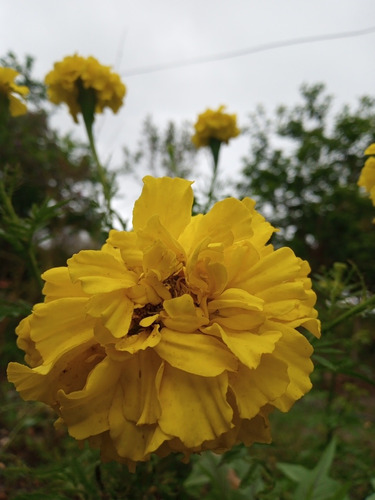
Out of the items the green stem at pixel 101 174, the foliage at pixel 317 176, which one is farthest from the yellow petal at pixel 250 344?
the foliage at pixel 317 176

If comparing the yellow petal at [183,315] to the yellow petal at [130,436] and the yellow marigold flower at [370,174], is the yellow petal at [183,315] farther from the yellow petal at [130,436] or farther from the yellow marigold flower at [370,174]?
the yellow marigold flower at [370,174]

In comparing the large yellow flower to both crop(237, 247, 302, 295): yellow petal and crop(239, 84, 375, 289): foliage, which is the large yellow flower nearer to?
crop(237, 247, 302, 295): yellow petal

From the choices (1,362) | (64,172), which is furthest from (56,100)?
(64,172)

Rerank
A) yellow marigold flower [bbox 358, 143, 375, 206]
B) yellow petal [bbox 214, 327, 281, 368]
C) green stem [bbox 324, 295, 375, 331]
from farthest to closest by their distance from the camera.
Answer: yellow marigold flower [bbox 358, 143, 375, 206] → green stem [bbox 324, 295, 375, 331] → yellow petal [bbox 214, 327, 281, 368]

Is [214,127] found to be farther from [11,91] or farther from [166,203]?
[166,203]

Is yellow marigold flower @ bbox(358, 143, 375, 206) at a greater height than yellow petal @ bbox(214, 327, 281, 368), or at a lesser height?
greater

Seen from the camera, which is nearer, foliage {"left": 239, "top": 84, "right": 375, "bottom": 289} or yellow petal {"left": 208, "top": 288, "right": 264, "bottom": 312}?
yellow petal {"left": 208, "top": 288, "right": 264, "bottom": 312}

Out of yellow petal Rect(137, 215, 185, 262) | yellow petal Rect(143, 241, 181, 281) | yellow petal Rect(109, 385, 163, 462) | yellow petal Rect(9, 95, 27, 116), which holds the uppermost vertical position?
yellow petal Rect(9, 95, 27, 116)

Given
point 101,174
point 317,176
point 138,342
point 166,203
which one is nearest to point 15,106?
point 101,174

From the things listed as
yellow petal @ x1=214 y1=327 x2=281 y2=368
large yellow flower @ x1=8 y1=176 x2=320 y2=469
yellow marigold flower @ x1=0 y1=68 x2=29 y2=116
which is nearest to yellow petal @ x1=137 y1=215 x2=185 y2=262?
large yellow flower @ x1=8 y1=176 x2=320 y2=469
